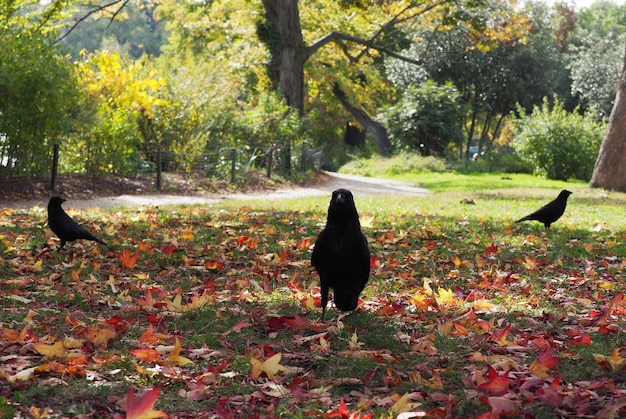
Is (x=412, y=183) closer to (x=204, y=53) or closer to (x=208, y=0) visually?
(x=208, y=0)

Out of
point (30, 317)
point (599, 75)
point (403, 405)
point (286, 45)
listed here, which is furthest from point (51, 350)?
point (599, 75)

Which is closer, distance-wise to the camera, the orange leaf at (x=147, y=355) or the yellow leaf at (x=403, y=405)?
the yellow leaf at (x=403, y=405)

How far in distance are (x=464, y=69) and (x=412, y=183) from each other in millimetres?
16239

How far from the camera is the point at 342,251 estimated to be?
4551 mm

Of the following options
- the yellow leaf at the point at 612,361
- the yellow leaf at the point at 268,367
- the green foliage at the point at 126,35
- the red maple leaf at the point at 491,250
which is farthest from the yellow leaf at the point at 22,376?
the green foliage at the point at 126,35

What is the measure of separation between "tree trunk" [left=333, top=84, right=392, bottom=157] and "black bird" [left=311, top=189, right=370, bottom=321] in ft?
118

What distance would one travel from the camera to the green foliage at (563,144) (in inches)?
1114

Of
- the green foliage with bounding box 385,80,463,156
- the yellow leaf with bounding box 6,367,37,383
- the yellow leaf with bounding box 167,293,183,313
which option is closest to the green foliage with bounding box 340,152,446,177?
the green foliage with bounding box 385,80,463,156

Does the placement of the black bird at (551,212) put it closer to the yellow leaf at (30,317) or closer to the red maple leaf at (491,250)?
the red maple leaf at (491,250)

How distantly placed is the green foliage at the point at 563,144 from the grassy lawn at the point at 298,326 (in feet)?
67.0

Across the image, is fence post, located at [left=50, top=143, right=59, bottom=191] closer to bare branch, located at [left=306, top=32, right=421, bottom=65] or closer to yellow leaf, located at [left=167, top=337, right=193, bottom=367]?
yellow leaf, located at [left=167, top=337, right=193, bottom=367]

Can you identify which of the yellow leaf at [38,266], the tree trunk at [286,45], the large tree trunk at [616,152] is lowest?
the yellow leaf at [38,266]

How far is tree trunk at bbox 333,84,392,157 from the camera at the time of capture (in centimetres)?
4169

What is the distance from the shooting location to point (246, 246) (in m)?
7.85
